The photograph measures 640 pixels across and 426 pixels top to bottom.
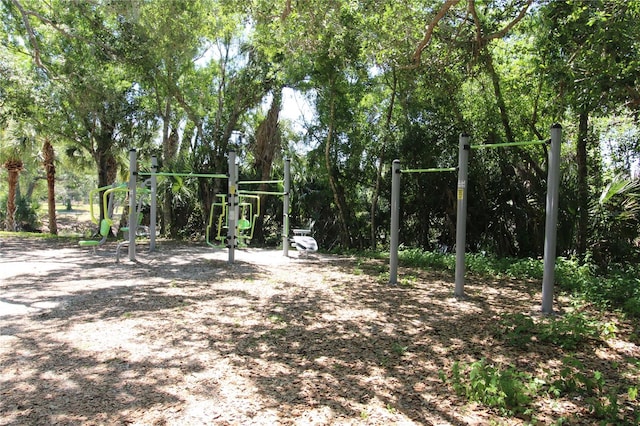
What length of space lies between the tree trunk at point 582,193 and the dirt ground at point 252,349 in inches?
65.5

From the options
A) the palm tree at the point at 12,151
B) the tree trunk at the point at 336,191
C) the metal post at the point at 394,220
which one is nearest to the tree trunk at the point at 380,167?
the tree trunk at the point at 336,191

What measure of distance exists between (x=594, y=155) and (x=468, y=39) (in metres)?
3.23

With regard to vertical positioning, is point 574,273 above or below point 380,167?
below

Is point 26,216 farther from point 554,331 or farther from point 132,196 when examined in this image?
point 554,331

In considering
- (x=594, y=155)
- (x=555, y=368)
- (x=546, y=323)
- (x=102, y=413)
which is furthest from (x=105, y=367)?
(x=594, y=155)

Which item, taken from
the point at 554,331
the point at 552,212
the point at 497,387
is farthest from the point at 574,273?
the point at 497,387

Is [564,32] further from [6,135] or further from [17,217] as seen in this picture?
[17,217]

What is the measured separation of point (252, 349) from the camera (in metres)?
3.36

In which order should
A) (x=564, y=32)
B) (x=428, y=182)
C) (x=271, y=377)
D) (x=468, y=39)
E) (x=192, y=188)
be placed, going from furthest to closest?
(x=192, y=188)
(x=428, y=182)
(x=468, y=39)
(x=564, y=32)
(x=271, y=377)

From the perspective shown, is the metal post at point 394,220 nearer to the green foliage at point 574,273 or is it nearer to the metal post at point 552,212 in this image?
the green foliage at point 574,273

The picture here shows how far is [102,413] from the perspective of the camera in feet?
7.64

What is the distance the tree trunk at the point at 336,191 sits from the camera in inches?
379

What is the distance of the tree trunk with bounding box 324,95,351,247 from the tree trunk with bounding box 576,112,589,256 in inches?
175

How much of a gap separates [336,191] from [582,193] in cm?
473
